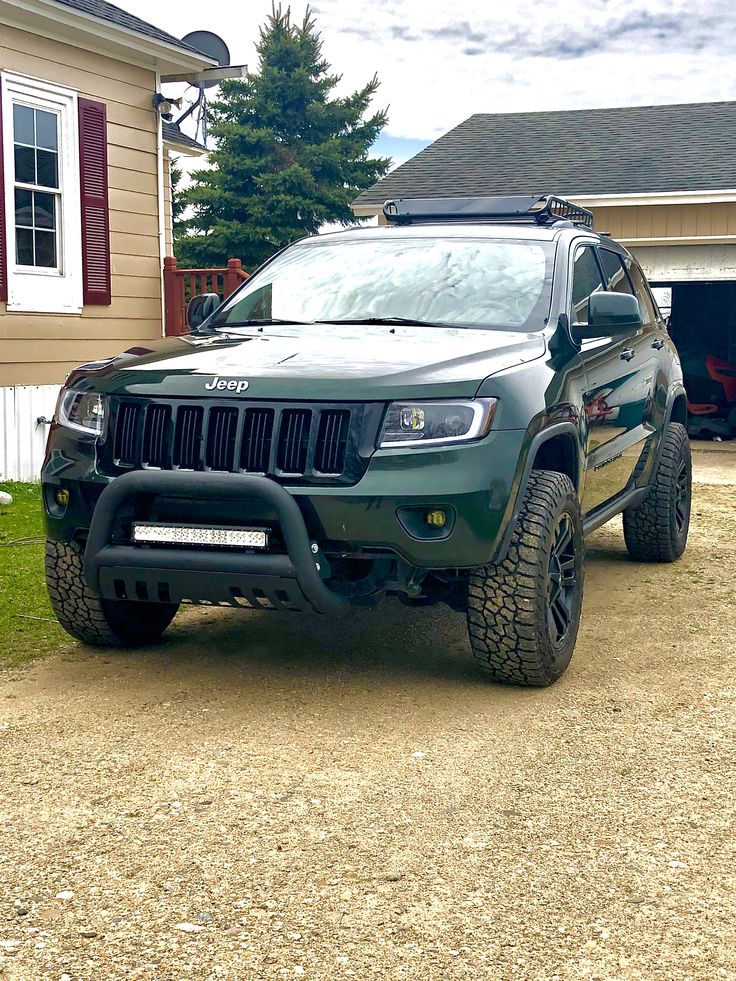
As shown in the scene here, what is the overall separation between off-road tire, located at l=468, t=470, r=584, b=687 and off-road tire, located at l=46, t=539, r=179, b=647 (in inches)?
61.6

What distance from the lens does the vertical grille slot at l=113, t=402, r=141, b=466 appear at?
474 cm

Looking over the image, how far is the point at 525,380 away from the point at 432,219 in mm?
2732

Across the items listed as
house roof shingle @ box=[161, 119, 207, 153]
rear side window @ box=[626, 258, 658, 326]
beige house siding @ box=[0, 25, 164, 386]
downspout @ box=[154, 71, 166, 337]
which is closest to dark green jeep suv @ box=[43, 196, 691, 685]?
rear side window @ box=[626, 258, 658, 326]

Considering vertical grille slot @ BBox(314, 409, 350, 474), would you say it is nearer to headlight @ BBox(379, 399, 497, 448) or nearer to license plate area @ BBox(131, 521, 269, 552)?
headlight @ BBox(379, 399, 497, 448)

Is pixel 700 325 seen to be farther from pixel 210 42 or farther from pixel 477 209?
pixel 477 209

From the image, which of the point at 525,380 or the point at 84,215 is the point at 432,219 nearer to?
the point at 525,380

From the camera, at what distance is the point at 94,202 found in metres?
11.9

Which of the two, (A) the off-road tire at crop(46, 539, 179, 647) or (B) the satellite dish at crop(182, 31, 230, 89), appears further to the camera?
(B) the satellite dish at crop(182, 31, 230, 89)

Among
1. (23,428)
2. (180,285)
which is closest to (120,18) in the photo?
(180,285)

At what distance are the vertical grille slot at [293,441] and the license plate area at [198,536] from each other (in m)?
0.25

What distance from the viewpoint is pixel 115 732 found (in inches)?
173

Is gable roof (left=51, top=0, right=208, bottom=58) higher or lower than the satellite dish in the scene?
lower

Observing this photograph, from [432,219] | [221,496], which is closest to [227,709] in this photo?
[221,496]

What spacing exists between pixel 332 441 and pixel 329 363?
367 mm
